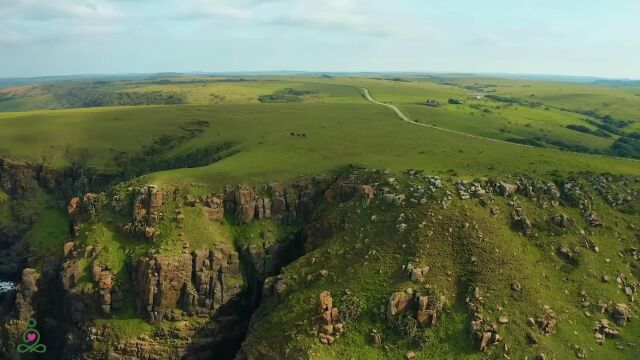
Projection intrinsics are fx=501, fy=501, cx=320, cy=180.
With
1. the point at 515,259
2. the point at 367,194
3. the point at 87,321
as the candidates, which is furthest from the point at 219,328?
the point at 515,259

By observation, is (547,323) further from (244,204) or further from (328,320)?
(244,204)

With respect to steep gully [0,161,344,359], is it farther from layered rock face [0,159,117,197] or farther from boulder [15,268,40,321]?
layered rock face [0,159,117,197]

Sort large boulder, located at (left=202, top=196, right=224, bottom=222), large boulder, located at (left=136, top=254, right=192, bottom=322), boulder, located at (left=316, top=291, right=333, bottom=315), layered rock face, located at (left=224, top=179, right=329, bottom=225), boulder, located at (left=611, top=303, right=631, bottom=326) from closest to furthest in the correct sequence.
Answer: boulder, located at (left=316, top=291, right=333, bottom=315) < boulder, located at (left=611, top=303, right=631, bottom=326) < large boulder, located at (left=136, top=254, right=192, bottom=322) < large boulder, located at (left=202, top=196, right=224, bottom=222) < layered rock face, located at (left=224, top=179, right=329, bottom=225)

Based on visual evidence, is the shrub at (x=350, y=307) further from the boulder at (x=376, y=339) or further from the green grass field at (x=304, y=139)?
the green grass field at (x=304, y=139)

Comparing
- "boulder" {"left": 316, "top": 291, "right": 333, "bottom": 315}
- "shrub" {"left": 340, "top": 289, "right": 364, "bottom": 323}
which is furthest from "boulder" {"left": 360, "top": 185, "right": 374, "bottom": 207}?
"boulder" {"left": 316, "top": 291, "right": 333, "bottom": 315}

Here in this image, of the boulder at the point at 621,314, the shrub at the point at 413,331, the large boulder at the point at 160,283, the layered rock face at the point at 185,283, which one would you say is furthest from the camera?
the layered rock face at the point at 185,283

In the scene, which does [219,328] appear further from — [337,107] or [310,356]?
[337,107]

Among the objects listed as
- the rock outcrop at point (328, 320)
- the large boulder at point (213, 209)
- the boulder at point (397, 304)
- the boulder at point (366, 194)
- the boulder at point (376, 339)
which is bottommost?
the boulder at point (376, 339)

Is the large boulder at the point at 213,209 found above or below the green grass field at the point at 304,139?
below

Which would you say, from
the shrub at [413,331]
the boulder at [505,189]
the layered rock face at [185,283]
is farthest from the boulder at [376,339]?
the boulder at [505,189]
